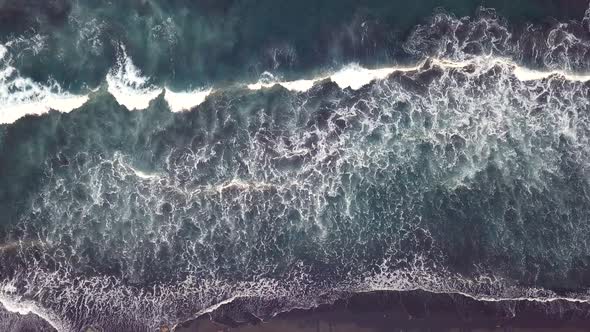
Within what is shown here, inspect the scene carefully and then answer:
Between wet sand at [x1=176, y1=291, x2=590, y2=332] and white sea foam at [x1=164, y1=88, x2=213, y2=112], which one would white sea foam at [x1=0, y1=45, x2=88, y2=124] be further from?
Result: wet sand at [x1=176, y1=291, x2=590, y2=332]

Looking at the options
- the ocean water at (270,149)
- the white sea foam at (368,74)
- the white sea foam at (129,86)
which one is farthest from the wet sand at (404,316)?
the white sea foam at (129,86)

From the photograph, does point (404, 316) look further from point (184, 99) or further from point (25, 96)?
point (25, 96)

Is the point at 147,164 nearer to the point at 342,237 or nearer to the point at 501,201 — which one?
the point at 342,237

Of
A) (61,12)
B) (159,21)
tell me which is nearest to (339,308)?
(159,21)

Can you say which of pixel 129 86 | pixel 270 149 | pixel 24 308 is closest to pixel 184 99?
pixel 129 86

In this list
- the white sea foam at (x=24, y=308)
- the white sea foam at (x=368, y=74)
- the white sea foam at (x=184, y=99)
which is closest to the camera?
the white sea foam at (x=24, y=308)

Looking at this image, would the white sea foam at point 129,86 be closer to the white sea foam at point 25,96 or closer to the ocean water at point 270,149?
the ocean water at point 270,149
